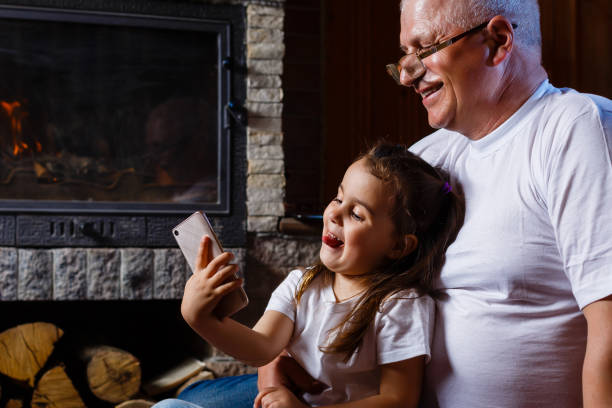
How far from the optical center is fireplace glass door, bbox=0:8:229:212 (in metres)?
2.11

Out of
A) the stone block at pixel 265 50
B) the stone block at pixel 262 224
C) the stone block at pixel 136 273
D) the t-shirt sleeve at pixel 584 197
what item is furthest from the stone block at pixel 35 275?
the t-shirt sleeve at pixel 584 197

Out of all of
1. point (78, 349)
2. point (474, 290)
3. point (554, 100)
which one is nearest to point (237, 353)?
point (474, 290)

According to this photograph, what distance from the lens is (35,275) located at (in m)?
2.03

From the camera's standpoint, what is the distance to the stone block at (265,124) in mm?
2203

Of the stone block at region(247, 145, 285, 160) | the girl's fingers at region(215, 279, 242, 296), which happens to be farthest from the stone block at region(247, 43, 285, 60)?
the girl's fingers at region(215, 279, 242, 296)

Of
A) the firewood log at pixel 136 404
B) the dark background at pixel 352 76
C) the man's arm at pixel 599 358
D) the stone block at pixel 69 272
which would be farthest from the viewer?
the dark background at pixel 352 76

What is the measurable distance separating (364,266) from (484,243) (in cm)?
22

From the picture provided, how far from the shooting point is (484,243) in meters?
0.83

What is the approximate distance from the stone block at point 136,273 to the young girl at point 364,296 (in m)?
1.20

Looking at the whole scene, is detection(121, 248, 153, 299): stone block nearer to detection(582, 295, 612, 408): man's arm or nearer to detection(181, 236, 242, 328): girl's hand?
detection(181, 236, 242, 328): girl's hand

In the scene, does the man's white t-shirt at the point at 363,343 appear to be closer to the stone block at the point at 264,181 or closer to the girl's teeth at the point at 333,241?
the girl's teeth at the point at 333,241

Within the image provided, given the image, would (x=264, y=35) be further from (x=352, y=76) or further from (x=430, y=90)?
(x=430, y=90)

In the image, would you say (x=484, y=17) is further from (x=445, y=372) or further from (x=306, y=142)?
(x=306, y=142)

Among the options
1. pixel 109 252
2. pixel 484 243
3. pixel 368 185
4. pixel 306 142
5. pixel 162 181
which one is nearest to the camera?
pixel 484 243
